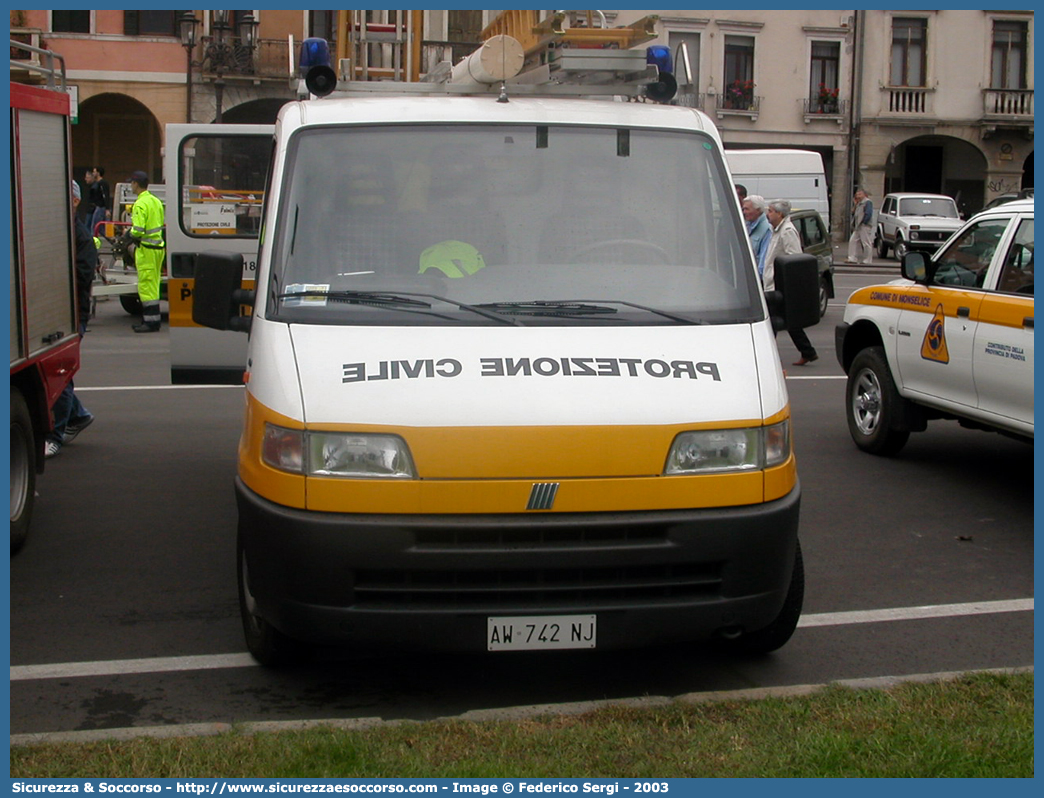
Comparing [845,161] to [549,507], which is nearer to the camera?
[549,507]

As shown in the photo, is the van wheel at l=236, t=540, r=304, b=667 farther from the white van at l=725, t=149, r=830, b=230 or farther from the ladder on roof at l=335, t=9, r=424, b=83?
the white van at l=725, t=149, r=830, b=230

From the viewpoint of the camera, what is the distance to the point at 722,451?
4.43 meters

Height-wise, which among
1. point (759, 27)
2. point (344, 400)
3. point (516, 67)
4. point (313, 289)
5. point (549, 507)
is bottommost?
point (549, 507)

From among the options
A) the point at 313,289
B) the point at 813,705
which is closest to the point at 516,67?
the point at 313,289

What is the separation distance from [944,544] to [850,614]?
1478 millimetres

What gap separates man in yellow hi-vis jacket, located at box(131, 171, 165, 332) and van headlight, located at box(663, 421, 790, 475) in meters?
13.5

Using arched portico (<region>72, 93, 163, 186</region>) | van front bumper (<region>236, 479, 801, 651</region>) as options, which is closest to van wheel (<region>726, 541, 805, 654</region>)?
van front bumper (<region>236, 479, 801, 651</region>)

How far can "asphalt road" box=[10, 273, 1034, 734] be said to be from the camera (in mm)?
4785

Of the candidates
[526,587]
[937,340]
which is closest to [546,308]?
[526,587]

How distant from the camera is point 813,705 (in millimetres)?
4410

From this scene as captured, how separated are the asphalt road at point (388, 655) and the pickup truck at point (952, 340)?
450mm

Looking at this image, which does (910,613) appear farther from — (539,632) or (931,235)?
(931,235)

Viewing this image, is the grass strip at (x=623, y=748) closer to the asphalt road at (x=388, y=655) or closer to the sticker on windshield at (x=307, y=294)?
the asphalt road at (x=388, y=655)

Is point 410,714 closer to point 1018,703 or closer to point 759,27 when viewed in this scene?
point 1018,703
